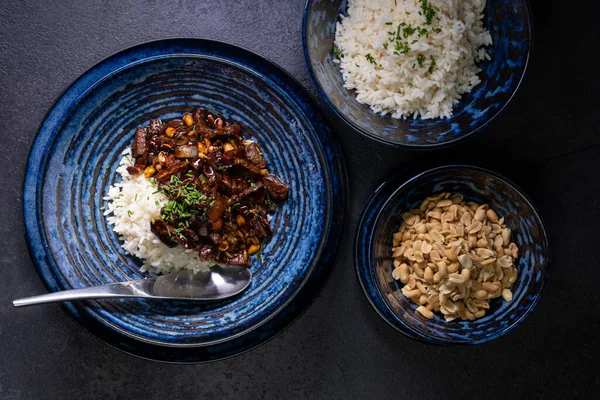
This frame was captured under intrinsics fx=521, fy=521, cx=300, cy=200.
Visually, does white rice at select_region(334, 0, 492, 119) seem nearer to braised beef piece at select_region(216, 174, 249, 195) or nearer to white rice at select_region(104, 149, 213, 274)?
braised beef piece at select_region(216, 174, 249, 195)

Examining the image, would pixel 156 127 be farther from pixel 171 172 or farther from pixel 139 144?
pixel 171 172

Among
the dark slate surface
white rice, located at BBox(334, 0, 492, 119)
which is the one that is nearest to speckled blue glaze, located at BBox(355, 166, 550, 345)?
the dark slate surface

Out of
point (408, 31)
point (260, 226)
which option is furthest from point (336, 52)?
point (260, 226)

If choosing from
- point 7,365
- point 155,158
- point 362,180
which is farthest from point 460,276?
point 7,365

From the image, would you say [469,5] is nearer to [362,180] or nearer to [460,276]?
[362,180]

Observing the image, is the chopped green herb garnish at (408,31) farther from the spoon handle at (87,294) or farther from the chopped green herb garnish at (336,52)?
the spoon handle at (87,294)
